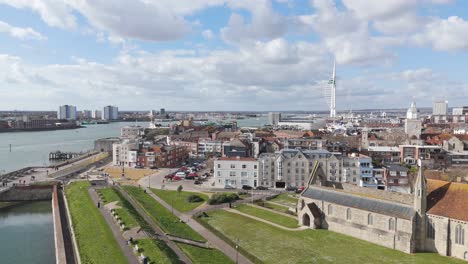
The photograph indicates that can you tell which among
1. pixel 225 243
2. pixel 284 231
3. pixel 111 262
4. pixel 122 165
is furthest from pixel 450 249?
pixel 122 165

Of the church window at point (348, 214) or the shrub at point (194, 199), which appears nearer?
the church window at point (348, 214)

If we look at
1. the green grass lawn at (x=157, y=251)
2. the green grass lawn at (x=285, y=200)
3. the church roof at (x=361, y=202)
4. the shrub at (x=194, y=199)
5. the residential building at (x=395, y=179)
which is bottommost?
the green grass lawn at (x=285, y=200)

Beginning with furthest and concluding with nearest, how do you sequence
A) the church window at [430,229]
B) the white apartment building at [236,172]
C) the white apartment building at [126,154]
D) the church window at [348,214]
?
the white apartment building at [126,154]
the white apartment building at [236,172]
the church window at [348,214]
the church window at [430,229]

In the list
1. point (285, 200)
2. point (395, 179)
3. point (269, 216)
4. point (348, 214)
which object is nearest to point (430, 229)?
point (348, 214)

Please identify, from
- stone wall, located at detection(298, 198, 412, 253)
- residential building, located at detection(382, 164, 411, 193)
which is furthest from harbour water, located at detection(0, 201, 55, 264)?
residential building, located at detection(382, 164, 411, 193)

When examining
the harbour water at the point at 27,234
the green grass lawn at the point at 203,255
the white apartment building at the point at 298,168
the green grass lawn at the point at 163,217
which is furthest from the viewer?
the white apartment building at the point at 298,168

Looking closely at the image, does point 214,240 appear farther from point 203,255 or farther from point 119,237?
point 119,237

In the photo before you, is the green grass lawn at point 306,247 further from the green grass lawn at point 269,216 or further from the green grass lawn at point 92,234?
the green grass lawn at point 92,234

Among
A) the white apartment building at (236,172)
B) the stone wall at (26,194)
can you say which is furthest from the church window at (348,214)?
the stone wall at (26,194)
